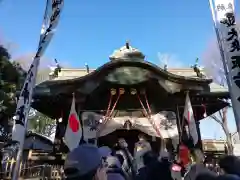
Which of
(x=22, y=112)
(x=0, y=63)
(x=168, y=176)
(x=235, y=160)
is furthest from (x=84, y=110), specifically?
(x=0, y=63)

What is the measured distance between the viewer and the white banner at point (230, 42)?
6031 mm

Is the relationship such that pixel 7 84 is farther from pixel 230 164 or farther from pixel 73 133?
pixel 230 164

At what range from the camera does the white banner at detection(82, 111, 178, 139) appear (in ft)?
28.7

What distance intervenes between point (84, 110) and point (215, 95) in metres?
4.75

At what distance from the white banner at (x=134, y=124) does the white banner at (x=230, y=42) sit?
322cm

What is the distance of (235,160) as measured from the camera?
10.9 ft

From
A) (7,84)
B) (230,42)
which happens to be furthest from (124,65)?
(7,84)

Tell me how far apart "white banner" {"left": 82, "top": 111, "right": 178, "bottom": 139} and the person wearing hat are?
258 inches

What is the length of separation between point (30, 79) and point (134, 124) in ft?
13.5

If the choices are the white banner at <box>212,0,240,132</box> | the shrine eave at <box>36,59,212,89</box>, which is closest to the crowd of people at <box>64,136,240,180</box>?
the white banner at <box>212,0,240,132</box>

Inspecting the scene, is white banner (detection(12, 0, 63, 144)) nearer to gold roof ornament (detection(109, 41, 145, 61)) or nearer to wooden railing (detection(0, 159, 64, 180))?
gold roof ornament (detection(109, 41, 145, 61))

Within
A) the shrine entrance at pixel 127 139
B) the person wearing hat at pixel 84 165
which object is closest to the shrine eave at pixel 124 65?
the shrine entrance at pixel 127 139

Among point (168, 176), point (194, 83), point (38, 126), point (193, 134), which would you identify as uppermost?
point (38, 126)

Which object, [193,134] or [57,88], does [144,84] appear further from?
[57,88]
